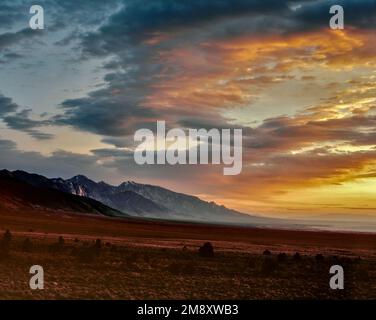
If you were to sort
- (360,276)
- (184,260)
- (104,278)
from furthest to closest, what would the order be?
(184,260)
(360,276)
(104,278)

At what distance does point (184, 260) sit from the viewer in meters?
47.4

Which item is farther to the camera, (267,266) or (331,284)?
(267,266)

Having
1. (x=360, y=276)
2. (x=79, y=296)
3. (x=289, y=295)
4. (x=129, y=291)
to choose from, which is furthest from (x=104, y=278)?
(x=360, y=276)

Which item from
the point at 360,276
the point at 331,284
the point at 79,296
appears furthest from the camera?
the point at 360,276

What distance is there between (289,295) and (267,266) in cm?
1371

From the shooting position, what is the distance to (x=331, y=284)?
121 feet

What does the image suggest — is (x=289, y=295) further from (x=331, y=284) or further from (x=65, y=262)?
(x=65, y=262)

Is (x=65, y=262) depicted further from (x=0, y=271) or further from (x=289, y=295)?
(x=289, y=295)
